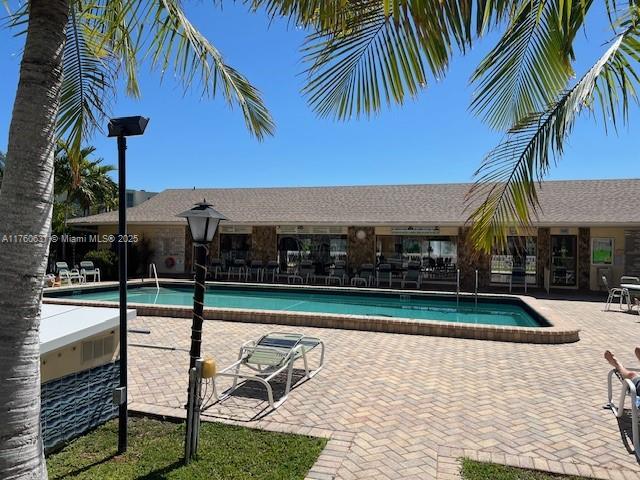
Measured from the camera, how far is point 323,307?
1512 centimetres

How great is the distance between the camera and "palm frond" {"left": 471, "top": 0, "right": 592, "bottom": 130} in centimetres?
290

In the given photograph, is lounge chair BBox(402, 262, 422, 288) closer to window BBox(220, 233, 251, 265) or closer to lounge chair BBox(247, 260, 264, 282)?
lounge chair BBox(247, 260, 264, 282)

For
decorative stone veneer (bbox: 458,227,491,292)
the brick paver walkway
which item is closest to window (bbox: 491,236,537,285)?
decorative stone veneer (bbox: 458,227,491,292)

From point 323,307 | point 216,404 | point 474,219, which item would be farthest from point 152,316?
point 474,219

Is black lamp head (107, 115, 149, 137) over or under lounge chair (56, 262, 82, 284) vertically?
over

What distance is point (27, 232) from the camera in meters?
2.40

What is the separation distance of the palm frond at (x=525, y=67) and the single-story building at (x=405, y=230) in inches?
548

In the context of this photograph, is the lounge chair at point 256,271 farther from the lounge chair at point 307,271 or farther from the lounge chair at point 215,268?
the lounge chair at point 307,271

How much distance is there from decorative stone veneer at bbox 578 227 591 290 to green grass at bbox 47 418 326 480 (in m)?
17.9

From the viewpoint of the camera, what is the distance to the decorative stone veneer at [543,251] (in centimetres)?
1922

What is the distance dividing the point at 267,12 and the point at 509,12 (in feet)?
4.64

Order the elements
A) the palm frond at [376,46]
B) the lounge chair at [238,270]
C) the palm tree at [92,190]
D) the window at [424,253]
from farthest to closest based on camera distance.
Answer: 1. the palm tree at [92,190]
2. the lounge chair at [238,270]
3. the window at [424,253]
4. the palm frond at [376,46]

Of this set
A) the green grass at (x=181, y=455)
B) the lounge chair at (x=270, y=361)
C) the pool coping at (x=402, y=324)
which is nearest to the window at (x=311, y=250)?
the pool coping at (x=402, y=324)

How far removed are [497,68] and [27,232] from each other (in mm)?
3013
